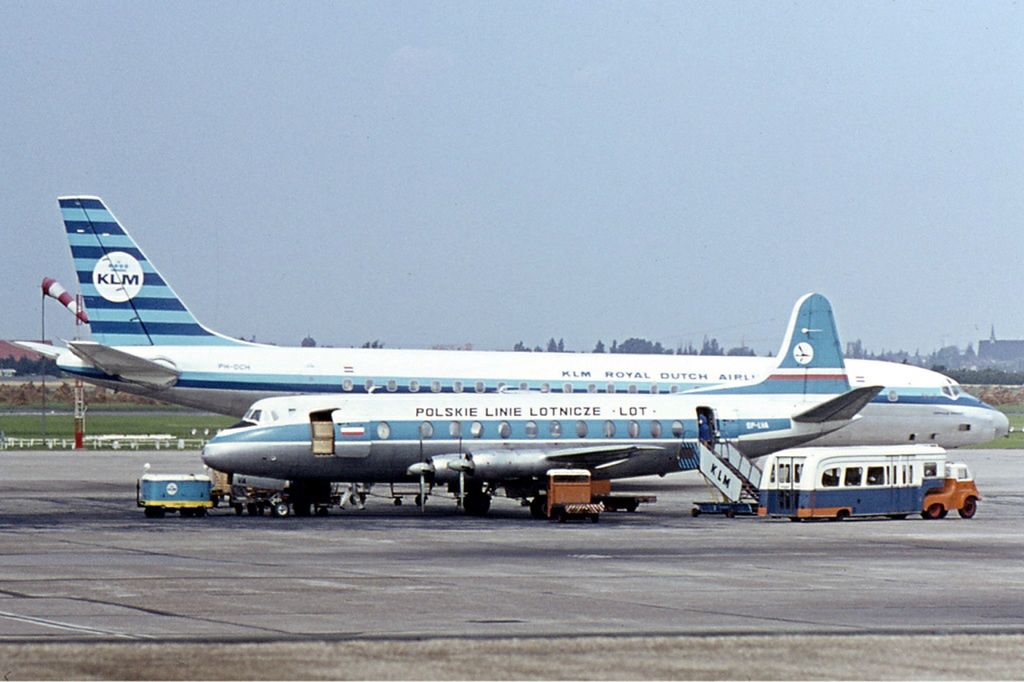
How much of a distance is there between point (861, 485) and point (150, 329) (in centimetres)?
2724

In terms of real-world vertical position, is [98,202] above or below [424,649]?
above

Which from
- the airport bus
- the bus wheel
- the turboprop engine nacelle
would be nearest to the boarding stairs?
the airport bus

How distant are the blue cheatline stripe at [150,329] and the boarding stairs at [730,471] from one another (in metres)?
19.9

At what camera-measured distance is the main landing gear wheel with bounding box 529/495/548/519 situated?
4503 cm

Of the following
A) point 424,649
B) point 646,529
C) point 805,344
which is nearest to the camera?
point 424,649

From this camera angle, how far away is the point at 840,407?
49031mm

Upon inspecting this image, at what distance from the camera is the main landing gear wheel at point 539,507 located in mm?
45031

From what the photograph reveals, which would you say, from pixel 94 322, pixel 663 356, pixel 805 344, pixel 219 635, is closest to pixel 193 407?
pixel 94 322

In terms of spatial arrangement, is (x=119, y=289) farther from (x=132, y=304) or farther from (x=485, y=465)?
(x=485, y=465)

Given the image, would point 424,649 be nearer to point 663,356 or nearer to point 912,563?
point 912,563

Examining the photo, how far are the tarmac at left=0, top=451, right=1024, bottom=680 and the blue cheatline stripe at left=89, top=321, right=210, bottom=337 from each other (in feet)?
51.3

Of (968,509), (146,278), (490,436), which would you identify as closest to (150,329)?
(146,278)

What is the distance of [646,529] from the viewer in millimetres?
39562

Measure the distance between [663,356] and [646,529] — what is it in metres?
21.8
